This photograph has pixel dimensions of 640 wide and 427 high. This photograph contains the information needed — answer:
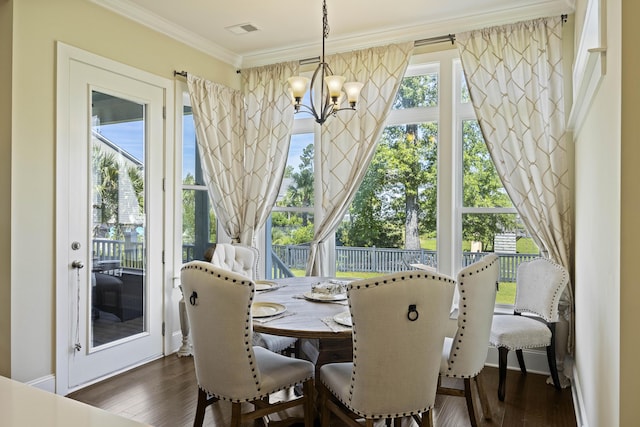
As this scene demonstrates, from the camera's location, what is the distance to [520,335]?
2961 mm

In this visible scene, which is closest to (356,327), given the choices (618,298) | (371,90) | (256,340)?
(618,298)

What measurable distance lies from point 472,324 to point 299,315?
92 centimetres

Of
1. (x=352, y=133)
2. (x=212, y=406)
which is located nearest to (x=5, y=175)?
(x=212, y=406)

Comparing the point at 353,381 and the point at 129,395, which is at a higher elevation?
the point at 353,381

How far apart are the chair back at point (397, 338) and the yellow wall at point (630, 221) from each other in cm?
67

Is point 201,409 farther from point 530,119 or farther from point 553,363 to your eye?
point 530,119

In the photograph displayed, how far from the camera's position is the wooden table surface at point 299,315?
2107 millimetres

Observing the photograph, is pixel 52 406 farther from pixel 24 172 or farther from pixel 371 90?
pixel 371 90

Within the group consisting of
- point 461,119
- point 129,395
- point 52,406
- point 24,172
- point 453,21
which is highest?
point 453,21

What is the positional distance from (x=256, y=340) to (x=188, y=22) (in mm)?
2676

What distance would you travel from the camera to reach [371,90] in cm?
393

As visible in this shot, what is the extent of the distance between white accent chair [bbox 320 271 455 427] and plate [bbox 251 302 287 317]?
594mm

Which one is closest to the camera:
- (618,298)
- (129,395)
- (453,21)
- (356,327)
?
(618,298)

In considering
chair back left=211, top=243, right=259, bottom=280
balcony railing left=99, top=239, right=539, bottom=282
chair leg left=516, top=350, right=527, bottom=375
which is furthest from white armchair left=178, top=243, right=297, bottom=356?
chair leg left=516, top=350, right=527, bottom=375
